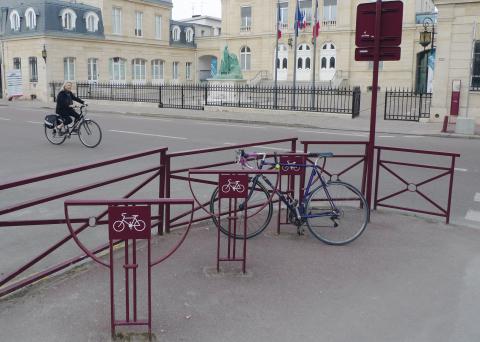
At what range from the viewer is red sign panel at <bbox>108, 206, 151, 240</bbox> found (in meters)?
3.62

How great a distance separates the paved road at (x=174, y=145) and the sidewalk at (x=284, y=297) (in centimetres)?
249

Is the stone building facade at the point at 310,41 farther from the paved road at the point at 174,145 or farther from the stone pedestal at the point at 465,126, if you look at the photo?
the paved road at the point at 174,145

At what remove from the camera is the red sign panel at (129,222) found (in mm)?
3621

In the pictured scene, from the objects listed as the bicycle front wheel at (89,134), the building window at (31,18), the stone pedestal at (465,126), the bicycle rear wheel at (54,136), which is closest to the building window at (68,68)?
the building window at (31,18)

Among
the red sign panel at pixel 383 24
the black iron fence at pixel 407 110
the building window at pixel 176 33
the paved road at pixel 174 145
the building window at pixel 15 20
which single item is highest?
the building window at pixel 176 33

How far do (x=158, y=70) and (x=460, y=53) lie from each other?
38.6 m

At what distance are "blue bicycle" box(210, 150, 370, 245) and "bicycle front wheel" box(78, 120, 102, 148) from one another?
866 centimetres

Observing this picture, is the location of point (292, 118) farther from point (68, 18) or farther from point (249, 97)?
point (68, 18)

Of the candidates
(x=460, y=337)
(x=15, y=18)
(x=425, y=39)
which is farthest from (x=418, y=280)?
(x=15, y=18)

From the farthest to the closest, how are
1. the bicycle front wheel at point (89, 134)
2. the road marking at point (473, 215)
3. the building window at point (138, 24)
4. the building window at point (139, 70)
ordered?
the building window at point (138, 24)
the building window at point (139, 70)
the bicycle front wheel at point (89, 134)
the road marking at point (473, 215)

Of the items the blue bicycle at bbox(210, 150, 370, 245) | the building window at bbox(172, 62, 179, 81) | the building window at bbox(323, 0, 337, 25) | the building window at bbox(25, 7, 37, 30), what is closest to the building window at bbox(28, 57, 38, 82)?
the building window at bbox(25, 7, 37, 30)

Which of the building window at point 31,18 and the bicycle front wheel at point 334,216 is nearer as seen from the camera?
the bicycle front wheel at point 334,216

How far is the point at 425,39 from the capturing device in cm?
2333

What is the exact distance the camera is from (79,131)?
45.7 feet
